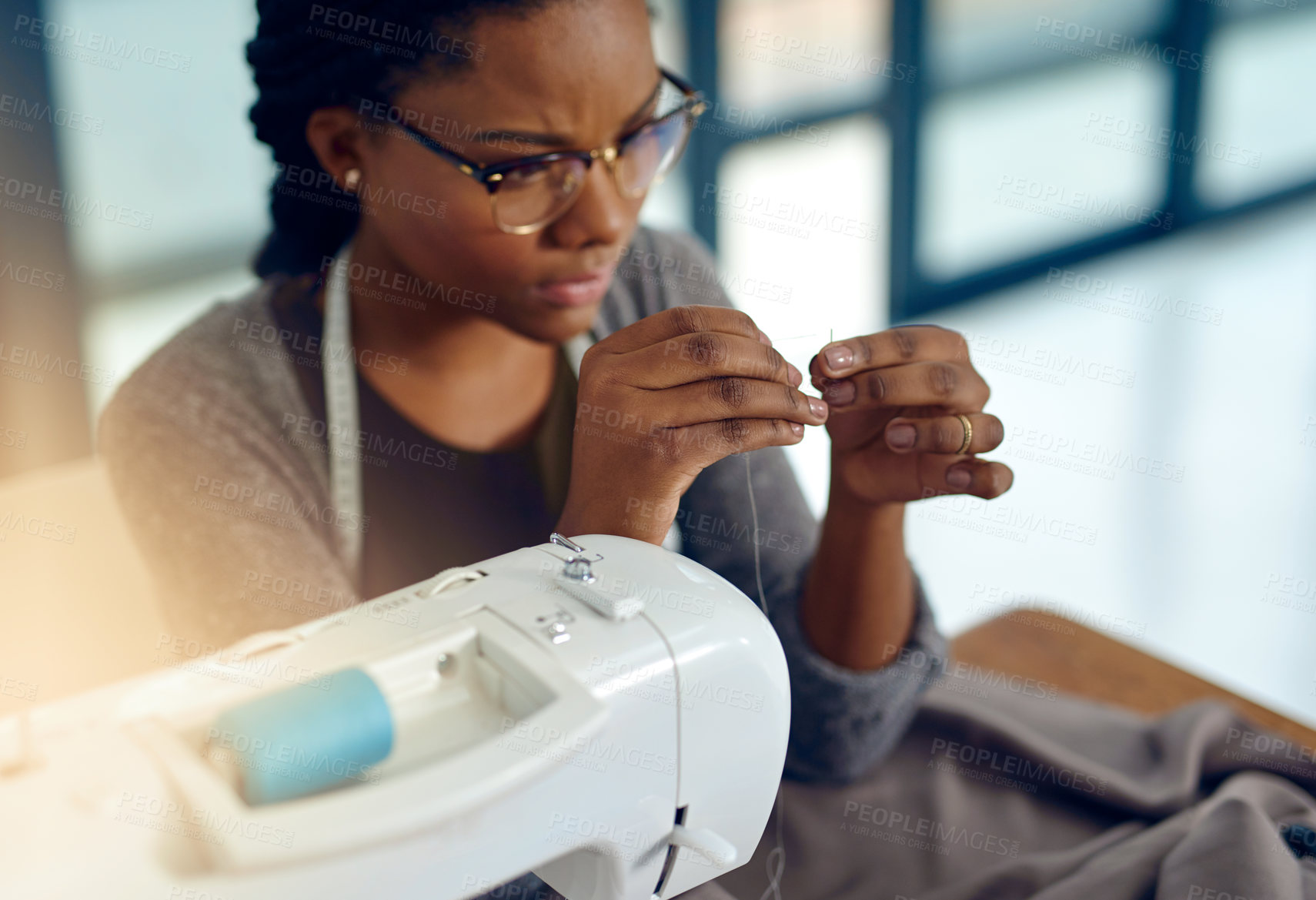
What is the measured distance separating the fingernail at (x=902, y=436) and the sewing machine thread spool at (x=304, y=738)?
0.52 m

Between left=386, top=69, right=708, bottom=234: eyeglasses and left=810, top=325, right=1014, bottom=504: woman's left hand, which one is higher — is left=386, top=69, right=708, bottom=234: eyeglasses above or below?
above

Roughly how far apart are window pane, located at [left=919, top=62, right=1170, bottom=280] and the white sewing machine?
3.76m

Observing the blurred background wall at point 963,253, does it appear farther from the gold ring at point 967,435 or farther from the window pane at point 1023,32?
the gold ring at point 967,435

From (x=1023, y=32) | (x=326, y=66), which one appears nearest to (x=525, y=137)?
(x=326, y=66)

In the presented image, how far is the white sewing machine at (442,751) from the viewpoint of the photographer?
0.55 meters

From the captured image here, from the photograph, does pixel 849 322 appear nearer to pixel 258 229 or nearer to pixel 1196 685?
pixel 258 229

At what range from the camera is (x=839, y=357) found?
2.97 feet

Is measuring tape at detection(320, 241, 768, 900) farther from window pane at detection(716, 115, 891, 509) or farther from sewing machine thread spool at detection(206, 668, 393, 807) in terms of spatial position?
window pane at detection(716, 115, 891, 509)

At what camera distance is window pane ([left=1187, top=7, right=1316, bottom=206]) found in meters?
5.26

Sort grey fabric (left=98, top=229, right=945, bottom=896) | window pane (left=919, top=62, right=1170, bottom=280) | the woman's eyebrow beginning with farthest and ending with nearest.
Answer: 1. window pane (left=919, top=62, right=1170, bottom=280)
2. grey fabric (left=98, top=229, right=945, bottom=896)
3. the woman's eyebrow

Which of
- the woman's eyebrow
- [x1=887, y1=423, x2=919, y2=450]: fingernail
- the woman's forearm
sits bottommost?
the woman's forearm

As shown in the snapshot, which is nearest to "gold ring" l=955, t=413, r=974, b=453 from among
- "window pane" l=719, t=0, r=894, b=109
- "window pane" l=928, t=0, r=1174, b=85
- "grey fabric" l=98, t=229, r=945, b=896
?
"grey fabric" l=98, t=229, r=945, b=896

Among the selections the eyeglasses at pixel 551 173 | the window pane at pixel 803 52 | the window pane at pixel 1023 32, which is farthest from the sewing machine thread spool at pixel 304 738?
the window pane at pixel 1023 32

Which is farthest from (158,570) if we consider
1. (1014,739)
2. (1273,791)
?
(1273,791)
